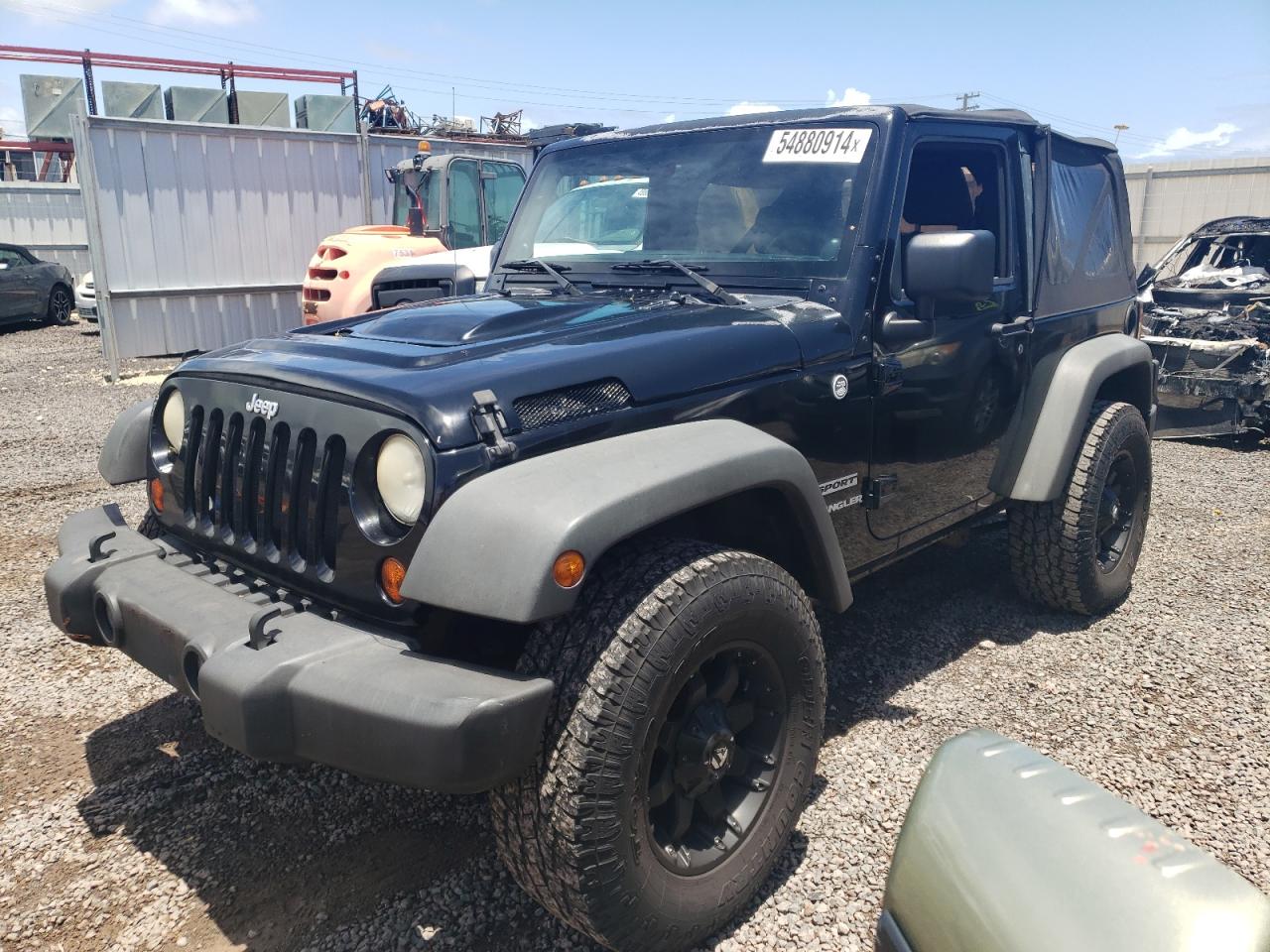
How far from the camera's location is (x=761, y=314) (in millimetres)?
2811

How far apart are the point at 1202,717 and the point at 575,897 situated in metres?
2.53

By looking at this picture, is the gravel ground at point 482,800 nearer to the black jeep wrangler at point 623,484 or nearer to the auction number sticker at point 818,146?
the black jeep wrangler at point 623,484

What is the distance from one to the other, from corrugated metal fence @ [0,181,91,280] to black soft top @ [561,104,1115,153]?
21949 millimetres

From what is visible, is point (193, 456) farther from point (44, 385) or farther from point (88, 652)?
point (44, 385)

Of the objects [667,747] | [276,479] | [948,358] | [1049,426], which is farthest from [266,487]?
[1049,426]

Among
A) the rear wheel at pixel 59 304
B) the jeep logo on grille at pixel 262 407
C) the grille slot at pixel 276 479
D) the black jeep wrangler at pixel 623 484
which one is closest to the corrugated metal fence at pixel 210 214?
the rear wheel at pixel 59 304

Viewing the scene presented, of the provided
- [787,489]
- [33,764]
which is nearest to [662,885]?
[787,489]

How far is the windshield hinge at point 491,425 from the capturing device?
208 centimetres

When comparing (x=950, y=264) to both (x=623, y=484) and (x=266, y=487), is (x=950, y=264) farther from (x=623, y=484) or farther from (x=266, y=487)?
(x=266, y=487)

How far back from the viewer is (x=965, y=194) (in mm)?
3596

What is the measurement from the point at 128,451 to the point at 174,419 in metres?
0.25

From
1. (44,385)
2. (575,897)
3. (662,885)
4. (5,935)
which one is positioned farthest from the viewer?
(44,385)

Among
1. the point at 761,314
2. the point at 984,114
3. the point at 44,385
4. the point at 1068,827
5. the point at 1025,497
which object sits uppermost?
the point at 984,114

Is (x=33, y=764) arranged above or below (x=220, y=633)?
below
